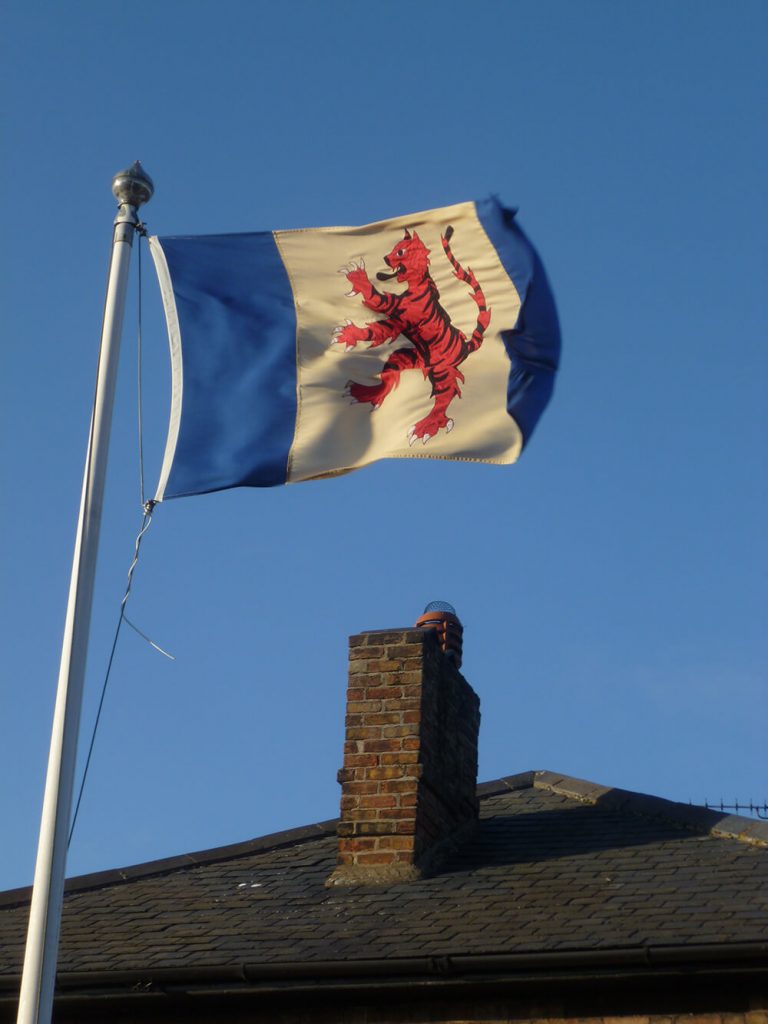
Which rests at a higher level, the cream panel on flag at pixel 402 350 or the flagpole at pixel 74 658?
the cream panel on flag at pixel 402 350

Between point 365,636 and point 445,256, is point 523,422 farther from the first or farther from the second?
point 365,636

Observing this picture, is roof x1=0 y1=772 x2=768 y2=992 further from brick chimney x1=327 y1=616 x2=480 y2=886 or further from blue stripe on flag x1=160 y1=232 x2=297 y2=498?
blue stripe on flag x1=160 y1=232 x2=297 y2=498

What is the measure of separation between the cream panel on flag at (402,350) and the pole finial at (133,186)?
4.13 ft

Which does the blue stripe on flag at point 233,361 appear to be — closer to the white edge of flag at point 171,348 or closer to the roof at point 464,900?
the white edge of flag at point 171,348

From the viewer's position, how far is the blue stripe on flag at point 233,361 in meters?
8.96

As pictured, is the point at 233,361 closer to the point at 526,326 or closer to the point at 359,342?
the point at 359,342

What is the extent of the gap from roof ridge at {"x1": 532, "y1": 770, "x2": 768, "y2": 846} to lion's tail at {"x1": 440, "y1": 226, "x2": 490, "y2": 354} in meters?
3.70

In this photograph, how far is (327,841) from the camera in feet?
38.5

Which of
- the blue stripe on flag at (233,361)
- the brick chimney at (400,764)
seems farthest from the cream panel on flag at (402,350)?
the brick chimney at (400,764)

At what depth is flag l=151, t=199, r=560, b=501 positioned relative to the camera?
921cm

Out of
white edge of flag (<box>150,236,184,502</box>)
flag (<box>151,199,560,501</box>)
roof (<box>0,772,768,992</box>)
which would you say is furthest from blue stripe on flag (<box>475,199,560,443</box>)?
roof (<box>0,772,768,992</box>)

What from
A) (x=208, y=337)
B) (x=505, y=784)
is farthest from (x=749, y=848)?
(x=208, y=337)

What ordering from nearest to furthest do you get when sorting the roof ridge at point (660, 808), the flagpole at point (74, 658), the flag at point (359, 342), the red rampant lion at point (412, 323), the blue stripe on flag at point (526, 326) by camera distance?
the flagpole at point (74, 658), the flag at point (359, 342), the blue stripe on flag at point (526, 326), the red rampant lion at point (412, 323), the roof ridge at point (660, 808)

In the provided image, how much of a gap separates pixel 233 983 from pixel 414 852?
1943 mm
